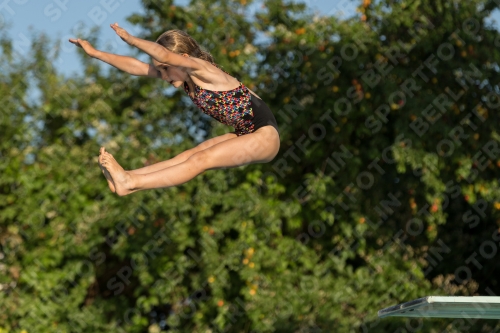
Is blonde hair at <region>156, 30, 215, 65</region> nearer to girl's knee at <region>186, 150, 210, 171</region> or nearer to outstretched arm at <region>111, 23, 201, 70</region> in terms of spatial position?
outstretched arm at <region>111, 23, 201, 70</region>

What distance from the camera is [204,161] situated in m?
3.96

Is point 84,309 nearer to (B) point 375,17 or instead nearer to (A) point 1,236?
(A) point 1,236

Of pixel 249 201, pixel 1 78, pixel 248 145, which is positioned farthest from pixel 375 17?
pixel 248 145

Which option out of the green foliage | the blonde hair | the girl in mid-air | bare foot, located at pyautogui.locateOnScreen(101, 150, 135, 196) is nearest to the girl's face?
the girl in mid-air

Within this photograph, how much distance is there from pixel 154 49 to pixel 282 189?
14.7ft

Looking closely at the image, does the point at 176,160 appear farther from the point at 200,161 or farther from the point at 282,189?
the point at 282,189

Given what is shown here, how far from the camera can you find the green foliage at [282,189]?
7.39m

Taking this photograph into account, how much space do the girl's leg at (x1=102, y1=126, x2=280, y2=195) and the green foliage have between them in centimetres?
329

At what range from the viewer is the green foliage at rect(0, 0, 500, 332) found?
7391 mm

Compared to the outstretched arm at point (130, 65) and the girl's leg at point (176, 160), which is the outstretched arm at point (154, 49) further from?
the girl's leg at point (176, 160)

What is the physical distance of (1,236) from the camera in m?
8.06

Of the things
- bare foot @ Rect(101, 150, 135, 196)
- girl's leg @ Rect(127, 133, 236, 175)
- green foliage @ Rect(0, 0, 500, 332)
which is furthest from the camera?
green foliage @ Rect(0, 0, 500, 332)

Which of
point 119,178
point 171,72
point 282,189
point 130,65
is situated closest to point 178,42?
point 171,72

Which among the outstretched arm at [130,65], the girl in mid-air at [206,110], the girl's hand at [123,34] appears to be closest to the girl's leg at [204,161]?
the girl in mid-air at [206,110]
